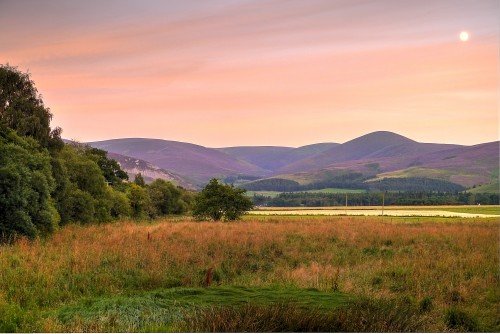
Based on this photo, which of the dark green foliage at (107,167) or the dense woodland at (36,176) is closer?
the dense woodland at (36,176)

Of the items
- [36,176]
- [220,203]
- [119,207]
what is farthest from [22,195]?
[119,207]

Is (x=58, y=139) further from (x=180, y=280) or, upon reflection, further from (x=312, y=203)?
(x=312, y=203)

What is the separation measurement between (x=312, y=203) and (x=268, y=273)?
122m

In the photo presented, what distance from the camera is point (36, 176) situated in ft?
87.4

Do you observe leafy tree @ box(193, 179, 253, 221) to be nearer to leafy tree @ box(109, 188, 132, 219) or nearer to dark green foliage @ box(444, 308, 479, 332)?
leafy tree @ box(109, 188, 132, 219)

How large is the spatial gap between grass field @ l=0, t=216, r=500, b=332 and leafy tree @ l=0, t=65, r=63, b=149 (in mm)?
11553

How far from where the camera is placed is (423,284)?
690 inches

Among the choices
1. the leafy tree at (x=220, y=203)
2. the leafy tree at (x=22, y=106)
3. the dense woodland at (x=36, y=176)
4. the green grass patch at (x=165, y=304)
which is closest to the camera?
the green grass patch at (x=165, y=304)

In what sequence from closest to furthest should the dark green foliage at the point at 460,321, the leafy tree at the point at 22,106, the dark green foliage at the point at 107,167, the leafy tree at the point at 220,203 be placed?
the dark green foliage at the point at 460,321
the leafy tree at the point at 22,106
the leafy tree at the point at 220,203
the dark green foliage at the point at 107,167

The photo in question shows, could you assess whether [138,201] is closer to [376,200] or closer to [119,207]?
[119,207]

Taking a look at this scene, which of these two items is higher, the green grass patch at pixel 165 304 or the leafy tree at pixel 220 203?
the leafy tree at pixel 220 203

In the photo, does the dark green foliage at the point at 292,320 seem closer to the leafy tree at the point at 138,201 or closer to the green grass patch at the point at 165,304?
the green grass patch at the point at 165,304

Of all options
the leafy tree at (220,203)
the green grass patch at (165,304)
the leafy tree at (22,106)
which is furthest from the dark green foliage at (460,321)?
the leafy tree at (220,203)

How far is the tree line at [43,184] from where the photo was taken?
24234mm
